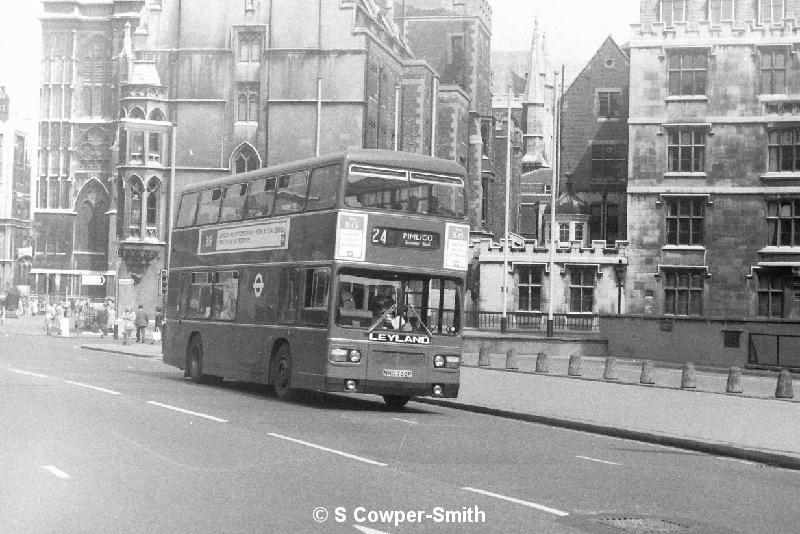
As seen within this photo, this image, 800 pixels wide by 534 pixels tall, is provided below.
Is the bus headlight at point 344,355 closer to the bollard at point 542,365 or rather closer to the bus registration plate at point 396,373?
the bus registration plate at point 396,373

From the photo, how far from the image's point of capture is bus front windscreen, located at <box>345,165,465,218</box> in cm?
2147

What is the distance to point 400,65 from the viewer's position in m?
73.9

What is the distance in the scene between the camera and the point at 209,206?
1059 inches

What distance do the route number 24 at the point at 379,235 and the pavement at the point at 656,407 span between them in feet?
12.1

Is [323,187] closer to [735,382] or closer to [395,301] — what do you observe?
[395,301]

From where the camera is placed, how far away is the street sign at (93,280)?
251ft

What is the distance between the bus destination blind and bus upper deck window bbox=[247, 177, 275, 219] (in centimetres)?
320

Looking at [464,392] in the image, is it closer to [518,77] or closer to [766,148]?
[766,148]

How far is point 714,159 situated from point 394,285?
37648 millimetres

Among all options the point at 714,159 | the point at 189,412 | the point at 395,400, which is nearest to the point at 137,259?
the point at 714,159

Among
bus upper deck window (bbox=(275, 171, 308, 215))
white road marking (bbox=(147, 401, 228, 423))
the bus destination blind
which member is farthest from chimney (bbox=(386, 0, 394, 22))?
white road marking (bbox=(147, 401, 228, 423))

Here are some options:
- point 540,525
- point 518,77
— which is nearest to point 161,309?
point 540,525

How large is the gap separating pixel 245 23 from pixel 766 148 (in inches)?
1080

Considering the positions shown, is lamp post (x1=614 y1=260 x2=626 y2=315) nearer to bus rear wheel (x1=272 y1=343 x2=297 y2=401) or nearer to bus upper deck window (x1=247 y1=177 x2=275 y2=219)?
bus upper deck window (x1=247 y1=177 x2=275 y2=219)
